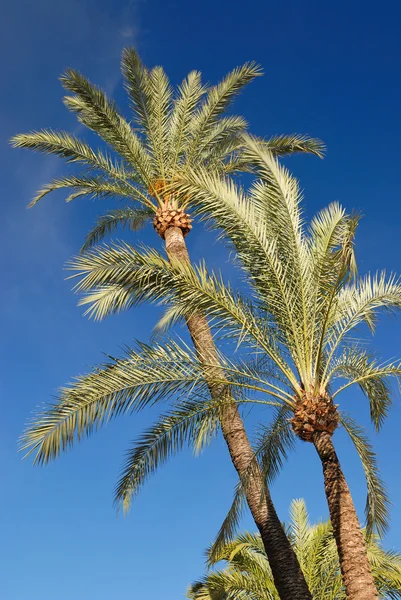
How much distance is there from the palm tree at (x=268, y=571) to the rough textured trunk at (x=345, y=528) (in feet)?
15.2

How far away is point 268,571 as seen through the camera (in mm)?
13195

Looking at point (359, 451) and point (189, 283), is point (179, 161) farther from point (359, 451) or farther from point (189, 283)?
point (359, 451)

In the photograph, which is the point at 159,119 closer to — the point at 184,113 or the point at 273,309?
the point at 184,113

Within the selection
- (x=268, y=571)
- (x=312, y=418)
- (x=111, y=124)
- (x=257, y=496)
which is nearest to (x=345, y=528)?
(x=312, y=418)

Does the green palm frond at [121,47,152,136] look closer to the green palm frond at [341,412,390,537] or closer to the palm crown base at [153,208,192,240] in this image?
the palm crown base at [153,208,192,240]

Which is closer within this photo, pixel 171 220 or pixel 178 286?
pixel 178 286

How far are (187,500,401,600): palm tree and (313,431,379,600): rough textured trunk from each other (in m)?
4.62

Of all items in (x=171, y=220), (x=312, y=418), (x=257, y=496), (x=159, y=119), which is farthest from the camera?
(x=159, y=119)

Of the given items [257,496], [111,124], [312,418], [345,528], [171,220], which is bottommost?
[345,528]

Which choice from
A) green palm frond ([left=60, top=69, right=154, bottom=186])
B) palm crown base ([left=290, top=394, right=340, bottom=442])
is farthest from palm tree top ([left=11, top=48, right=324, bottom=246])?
palm crown base ([left=290, top=394, right=340, bottom=442])

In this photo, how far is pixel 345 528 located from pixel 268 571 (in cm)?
618

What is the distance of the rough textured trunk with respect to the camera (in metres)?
7.51

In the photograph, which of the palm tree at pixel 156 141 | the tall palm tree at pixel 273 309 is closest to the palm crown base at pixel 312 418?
the tall palm tree at pixel 273 309

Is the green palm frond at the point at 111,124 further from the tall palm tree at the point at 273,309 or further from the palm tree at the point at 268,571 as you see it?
the palm tree at the point at 268,571
